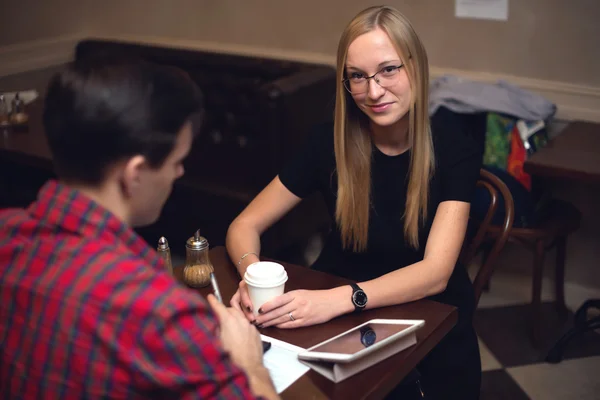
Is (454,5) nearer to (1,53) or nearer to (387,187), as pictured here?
(387,187)

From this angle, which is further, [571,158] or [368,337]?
[571,158]

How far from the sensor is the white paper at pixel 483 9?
311 centimetres

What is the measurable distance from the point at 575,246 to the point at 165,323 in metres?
2.64

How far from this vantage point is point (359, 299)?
4.88 ft

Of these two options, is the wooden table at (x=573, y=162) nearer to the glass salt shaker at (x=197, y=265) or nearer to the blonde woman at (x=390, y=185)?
the blonde woman at (x=390, y=185)

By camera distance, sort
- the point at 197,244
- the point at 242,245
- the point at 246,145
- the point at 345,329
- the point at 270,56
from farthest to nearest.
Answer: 1. the point at 270,56
2. the point at 246,145
3. the point at 242,245
4. the point at 197,244
5. the point at 345,329

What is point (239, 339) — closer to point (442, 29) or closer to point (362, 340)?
point (362, 340)

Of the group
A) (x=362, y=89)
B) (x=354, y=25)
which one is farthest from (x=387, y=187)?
(x=354, y=25)

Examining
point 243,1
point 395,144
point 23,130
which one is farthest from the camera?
point 243,1

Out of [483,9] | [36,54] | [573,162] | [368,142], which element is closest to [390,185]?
[368,142]

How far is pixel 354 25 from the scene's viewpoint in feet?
5.82

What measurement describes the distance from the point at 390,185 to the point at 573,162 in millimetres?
957

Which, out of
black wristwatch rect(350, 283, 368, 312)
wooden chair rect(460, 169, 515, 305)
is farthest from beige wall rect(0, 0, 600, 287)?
black wristwatch rect(350, 283, 368, 312)

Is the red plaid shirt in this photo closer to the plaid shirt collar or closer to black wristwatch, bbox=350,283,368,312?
the plaid shirt collar
